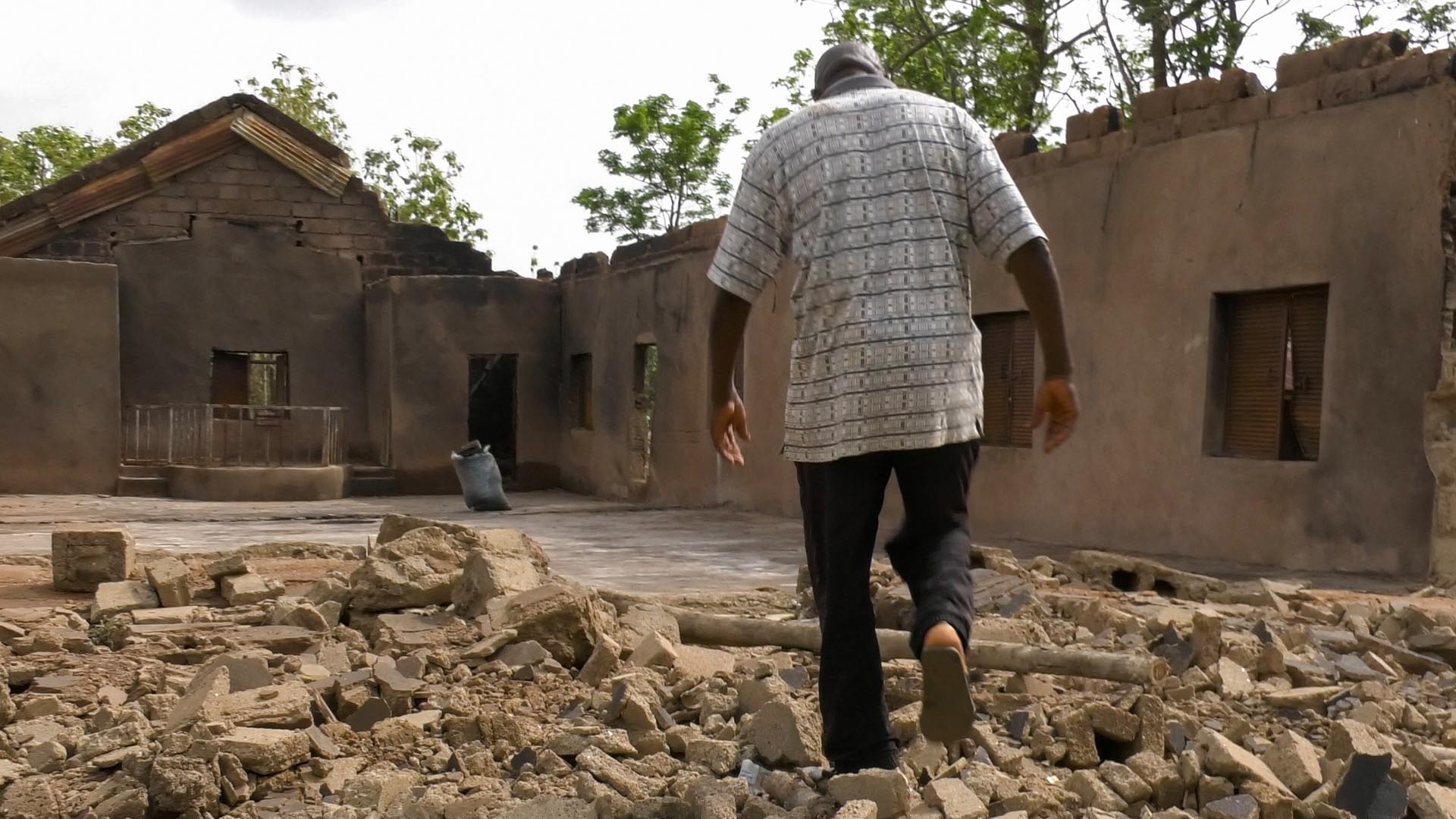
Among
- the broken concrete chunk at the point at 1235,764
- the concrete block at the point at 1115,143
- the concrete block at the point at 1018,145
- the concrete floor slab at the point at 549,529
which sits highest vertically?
the concrete block at the point at 1018,145

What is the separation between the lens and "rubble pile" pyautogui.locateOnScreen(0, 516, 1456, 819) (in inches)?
114

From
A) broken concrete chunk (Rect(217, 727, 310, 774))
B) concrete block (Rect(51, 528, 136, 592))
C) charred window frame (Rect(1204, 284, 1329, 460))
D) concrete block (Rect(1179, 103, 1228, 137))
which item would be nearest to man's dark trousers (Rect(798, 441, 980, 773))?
broken concrete chunk (Rect(217, 727, 310, 774))

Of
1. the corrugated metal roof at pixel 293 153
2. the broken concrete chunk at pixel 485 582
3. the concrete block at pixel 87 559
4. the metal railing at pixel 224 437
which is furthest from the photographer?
the corrugated metal roof at pixel 293 153

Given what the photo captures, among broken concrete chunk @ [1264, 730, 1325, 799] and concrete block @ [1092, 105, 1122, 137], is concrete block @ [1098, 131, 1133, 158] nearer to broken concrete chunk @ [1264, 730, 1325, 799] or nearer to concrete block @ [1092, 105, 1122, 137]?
concrete block @ [1092, 105, 1122, 137]

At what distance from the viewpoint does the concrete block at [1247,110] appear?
8.02 metres

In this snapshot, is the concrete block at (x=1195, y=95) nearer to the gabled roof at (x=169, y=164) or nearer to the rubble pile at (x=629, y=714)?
the rubble pile at (x=629, y=714)

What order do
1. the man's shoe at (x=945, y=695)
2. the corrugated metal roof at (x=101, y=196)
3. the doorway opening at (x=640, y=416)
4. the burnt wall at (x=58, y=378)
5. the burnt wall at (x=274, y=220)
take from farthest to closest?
the burnt wall at (x=274, y=220) < the corrugated metal roof at (x=101, y=196) < the doorway opening at (x=640, y=416) < the burnt wall at (x=58, y=378) < the man's shoe at (x=945, y=695)

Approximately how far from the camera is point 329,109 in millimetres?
34844

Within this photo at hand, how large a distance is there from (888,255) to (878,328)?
15 centimetres

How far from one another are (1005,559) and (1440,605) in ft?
5.79

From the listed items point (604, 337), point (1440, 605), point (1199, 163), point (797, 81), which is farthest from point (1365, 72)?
point (797, 81)

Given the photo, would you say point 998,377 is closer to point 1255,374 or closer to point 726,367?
point 1255,374

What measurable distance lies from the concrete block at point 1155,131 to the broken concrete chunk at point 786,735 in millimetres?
6553

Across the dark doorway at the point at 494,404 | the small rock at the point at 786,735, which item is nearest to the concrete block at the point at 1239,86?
the small rock at the point at 786,735
